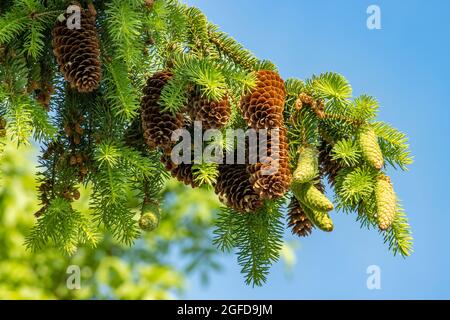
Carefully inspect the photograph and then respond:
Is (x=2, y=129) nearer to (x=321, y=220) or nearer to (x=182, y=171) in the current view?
(x=182, y=171)

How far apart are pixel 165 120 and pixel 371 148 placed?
465 mm

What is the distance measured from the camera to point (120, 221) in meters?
1.66

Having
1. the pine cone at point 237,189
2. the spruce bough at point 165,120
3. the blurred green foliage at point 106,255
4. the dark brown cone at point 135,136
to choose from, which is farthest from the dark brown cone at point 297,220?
the blurred green foliage at point 106,255

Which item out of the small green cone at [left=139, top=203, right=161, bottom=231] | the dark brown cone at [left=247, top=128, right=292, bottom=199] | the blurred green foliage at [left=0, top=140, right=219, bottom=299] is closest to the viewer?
the dark brown cone at [left=247, top=128, right=292, bottom=199]

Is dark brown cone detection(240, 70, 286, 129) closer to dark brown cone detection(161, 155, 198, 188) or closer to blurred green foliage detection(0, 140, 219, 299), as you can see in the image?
dark brown cone detection(161, 155, 198, 188)

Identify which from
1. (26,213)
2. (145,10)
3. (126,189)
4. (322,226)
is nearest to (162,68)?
(145,10)

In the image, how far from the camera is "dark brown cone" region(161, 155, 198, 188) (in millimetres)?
1622

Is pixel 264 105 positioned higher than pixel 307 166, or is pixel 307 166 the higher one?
pixel 264 105

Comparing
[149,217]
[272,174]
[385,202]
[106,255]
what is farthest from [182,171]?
[106,255]

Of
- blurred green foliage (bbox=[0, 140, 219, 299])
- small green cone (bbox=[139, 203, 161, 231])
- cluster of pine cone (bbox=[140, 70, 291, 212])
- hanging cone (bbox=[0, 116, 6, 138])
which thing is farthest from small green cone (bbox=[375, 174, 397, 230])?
blurred green foliage (bbox=[0, 140, 219, 299])

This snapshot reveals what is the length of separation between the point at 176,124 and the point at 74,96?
1.01ft

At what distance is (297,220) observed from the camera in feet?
5.57

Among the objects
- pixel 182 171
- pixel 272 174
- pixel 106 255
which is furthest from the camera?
pixel 106 255

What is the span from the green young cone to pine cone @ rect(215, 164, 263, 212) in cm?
9
